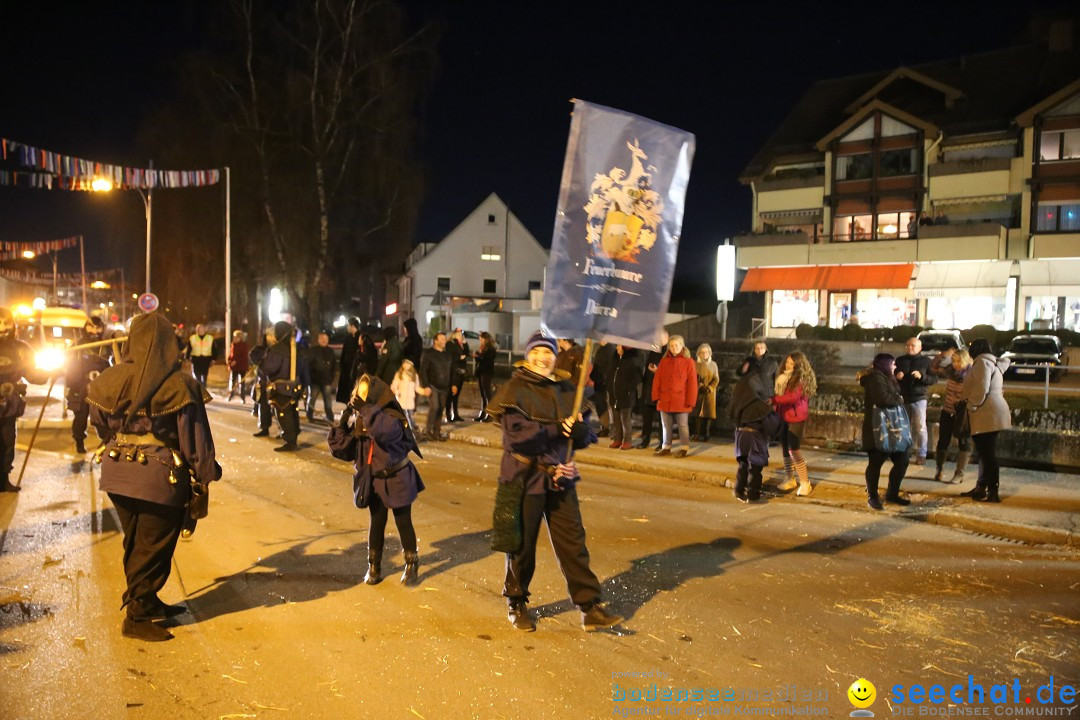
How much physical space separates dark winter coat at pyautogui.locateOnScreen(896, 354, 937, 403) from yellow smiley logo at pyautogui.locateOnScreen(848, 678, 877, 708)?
7.16m

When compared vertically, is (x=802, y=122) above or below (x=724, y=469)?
above

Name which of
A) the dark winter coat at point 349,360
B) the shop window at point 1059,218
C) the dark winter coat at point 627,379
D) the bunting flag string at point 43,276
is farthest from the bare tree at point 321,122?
the bunting flag string at point 43,276

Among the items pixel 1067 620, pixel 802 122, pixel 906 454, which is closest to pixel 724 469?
pixel 906 454

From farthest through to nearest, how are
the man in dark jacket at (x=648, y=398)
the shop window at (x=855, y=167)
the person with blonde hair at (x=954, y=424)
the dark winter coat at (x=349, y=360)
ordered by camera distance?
the shop window at (x=855, y=167), the dark winter coat at (x=349, y=360), the man in dark jacket at (x=648, y=398), the person with blonde hair at (x=954, y=424)

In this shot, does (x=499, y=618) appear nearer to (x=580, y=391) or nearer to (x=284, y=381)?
(x=580, y=391)

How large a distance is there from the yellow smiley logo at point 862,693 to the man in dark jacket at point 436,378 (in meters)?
10.5

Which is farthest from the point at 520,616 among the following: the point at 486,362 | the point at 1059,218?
the point at 1059,218

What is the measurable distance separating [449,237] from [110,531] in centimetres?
5207

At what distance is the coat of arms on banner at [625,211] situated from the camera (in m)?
5.48

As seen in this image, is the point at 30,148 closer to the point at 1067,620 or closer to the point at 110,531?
the point at 110,531

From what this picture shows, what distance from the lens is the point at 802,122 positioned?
4412 cm

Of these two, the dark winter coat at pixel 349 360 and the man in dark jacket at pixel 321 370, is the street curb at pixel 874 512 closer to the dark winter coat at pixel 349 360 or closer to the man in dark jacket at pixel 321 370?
the man in dark jacket at pixel 321 370

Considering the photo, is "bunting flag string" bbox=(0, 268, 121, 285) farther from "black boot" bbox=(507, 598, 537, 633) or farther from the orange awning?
"black boot" bbox=(507, 598, 537, 633)

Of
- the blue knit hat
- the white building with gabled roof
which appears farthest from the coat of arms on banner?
the white building with gabled roof
